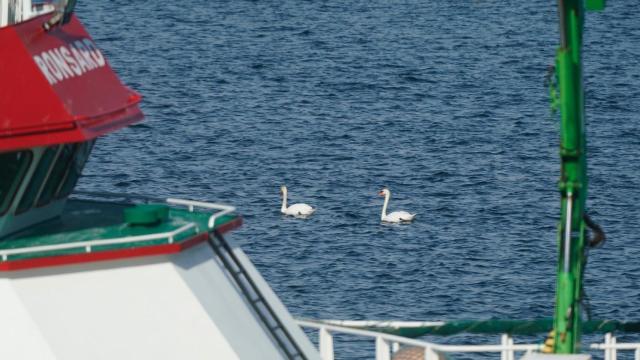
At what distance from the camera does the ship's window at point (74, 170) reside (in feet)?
92.0

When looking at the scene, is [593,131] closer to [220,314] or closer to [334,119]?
[334,119]

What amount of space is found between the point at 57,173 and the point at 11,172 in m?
1.39

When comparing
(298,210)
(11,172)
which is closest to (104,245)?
(11,172)

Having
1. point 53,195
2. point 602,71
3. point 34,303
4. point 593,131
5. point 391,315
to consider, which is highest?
point 602,71

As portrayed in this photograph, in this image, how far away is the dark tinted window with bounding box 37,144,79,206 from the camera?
89.8 ft

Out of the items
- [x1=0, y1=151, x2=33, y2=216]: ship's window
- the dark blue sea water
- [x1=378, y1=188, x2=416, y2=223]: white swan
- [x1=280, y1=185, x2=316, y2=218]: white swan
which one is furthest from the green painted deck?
[x1=378, y1=188, x2=416, y2=223]: white swan

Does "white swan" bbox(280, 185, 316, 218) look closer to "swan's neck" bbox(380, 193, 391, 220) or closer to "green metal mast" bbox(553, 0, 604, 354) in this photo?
"swan's neck" bbox(380, 193, 391, 220)

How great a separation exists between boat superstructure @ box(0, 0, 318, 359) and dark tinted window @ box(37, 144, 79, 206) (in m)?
0.02

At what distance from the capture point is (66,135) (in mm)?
25406

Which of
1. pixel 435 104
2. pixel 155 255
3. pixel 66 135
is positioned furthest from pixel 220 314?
pixel 435 104

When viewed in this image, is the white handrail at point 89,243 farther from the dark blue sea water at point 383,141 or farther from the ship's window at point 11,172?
the dark blue sea water at point 383,141

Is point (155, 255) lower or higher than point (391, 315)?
lower

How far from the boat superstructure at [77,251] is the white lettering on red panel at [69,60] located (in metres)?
0.03

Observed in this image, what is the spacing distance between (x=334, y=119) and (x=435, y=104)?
32.8ft
